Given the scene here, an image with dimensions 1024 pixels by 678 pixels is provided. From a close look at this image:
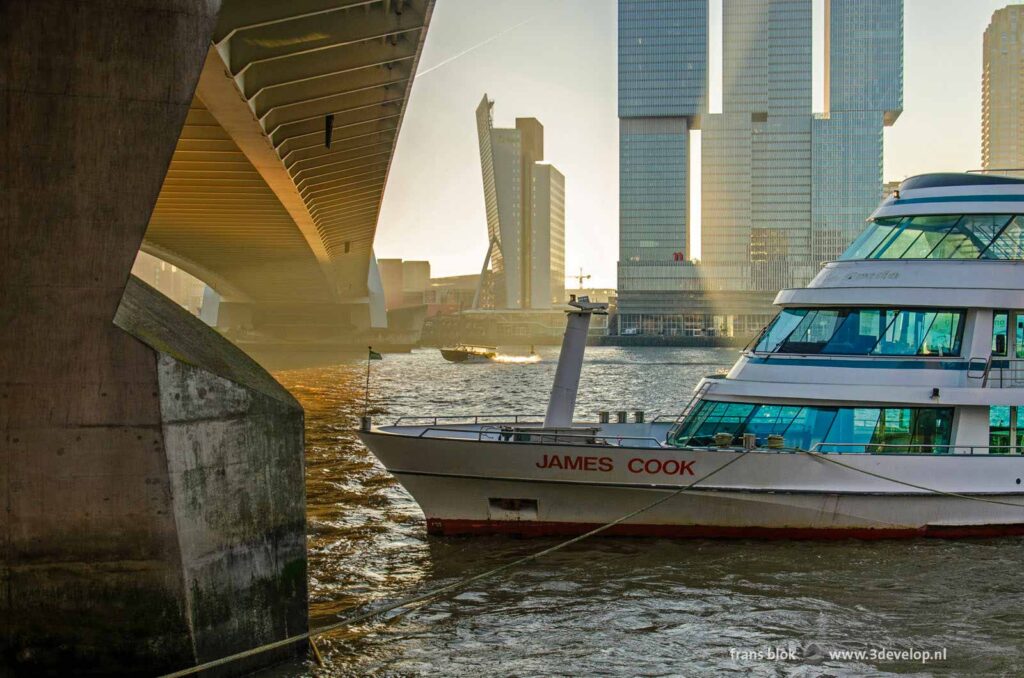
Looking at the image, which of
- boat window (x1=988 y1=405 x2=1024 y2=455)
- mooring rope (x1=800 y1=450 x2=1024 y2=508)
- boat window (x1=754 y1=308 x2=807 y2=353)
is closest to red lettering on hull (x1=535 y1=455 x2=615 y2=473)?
mooring rope (x1=800 y1=450 x2=1024 y2=508)

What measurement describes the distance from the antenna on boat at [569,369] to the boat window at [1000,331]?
18.7ft

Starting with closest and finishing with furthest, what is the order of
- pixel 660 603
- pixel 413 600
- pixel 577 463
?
pixel 413 600 < pixel 660 603 < pixel 577 463

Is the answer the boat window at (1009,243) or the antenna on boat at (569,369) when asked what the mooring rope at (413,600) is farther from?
the boat window at (1009,243)

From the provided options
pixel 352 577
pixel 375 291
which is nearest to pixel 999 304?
pixel 352 577

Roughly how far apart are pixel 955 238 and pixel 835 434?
12.0ft

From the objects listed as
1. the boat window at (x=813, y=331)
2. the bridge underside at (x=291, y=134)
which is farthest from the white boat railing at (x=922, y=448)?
the bridge underside at (x=291, y=134)

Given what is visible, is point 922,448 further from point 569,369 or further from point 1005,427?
point 569,369

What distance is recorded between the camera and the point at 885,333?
1605 cm

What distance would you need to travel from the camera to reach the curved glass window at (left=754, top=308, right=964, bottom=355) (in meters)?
16.0

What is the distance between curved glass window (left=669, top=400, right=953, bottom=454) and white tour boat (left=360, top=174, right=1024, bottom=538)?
2cm

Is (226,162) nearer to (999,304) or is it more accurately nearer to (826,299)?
(826,299)

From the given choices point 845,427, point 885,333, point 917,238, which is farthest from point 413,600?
point 917,238

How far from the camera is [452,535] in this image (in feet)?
51.2

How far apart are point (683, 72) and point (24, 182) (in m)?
198
